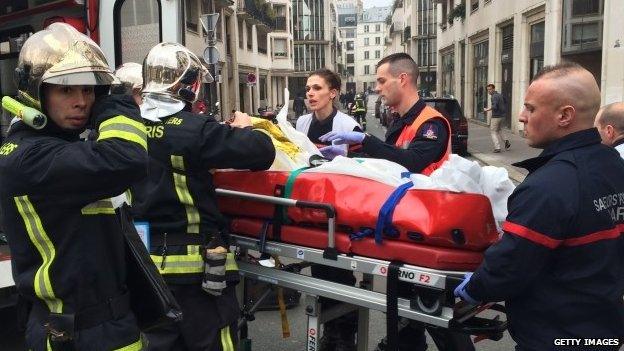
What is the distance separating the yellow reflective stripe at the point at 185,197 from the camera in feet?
8.54

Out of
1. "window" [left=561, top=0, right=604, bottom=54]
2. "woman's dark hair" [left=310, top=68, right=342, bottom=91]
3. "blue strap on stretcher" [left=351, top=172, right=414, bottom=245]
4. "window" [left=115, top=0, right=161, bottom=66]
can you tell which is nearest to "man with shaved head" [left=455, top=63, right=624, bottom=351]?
"blue strap on stretcher" [left=351, top=172, right=414, bottom=245]

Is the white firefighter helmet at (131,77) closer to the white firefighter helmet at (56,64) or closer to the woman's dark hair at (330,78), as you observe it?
the woman's dark hair at (330,78)

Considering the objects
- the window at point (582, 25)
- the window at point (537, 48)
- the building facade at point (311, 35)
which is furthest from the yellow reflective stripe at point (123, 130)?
the building facade at point (311, 35)

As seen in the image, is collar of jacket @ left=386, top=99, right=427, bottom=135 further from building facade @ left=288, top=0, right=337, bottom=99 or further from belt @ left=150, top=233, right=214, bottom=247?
building facade @ left=288, top=0, right=337, bottom=99

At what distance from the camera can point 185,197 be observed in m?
2.67

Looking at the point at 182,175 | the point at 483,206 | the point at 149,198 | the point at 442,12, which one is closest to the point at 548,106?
the point at 483,206

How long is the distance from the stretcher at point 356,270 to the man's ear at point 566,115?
2.09 ft

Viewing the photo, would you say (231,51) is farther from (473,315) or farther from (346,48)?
(346,48)

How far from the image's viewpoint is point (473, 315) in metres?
2.46

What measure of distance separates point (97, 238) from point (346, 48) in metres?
136

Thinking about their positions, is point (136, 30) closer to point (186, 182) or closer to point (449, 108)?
point (186, 182)

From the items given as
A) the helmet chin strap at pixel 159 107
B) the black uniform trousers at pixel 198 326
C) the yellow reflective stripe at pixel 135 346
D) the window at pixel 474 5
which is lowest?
the black uniform trousers at pixel 198 326

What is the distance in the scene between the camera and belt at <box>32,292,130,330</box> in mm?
2027

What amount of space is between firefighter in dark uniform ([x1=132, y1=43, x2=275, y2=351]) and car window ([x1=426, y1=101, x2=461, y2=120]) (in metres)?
12.8
